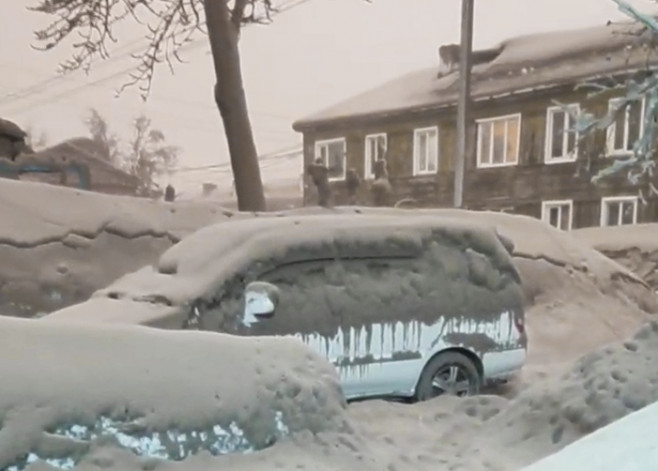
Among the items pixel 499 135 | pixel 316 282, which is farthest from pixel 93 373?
pixel 499 135

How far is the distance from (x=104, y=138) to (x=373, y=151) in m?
4.22

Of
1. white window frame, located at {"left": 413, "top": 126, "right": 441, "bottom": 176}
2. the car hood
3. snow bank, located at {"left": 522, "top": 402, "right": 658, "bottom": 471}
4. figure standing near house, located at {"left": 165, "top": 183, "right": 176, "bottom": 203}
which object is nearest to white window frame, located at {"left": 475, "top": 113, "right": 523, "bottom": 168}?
white window frame, located at {"left": 413, "top": 126, "right": 441, "bottom": 176}

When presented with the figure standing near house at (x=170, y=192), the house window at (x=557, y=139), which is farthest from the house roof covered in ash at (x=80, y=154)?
the house window at (x=557, y=139)

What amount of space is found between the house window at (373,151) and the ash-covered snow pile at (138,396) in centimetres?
893

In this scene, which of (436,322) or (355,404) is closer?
(355,404)

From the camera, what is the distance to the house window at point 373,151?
1188 cm

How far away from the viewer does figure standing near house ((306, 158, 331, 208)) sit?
1070cm

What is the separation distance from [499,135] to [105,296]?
7918mm

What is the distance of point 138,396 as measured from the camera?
8.70ft

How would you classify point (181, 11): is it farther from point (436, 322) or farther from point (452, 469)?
point (452, 469)

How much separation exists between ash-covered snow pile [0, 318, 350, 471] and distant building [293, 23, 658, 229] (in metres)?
8.05

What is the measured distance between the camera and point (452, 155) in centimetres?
1162

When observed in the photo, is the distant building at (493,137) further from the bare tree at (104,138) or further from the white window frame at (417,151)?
the bare tree at (104,138)

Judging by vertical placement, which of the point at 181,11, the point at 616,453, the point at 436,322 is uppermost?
the point at 181,11
